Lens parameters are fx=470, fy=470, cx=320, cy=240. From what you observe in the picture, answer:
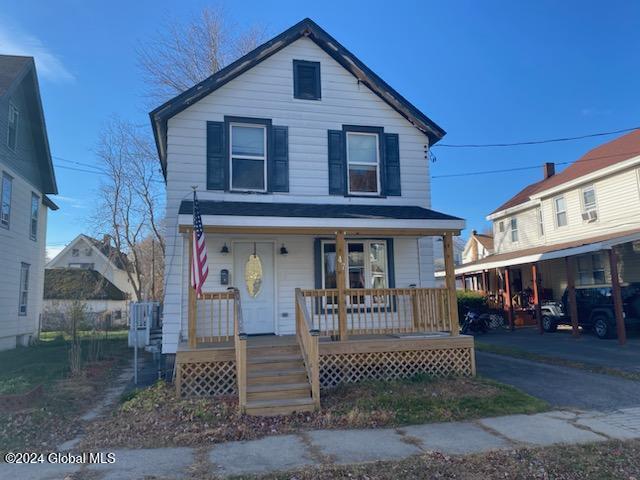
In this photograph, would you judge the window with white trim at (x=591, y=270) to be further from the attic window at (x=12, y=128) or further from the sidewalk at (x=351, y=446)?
the attic window at (x=12, y=128)

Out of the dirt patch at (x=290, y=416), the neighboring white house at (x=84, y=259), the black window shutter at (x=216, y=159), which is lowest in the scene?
the dirt patch at (x=290, y=416)

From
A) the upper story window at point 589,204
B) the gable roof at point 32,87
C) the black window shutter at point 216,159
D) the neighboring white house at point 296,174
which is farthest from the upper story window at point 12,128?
the upper story window at point 589,204

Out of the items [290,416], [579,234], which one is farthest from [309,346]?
[579,234]

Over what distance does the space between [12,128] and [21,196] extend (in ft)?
7.42

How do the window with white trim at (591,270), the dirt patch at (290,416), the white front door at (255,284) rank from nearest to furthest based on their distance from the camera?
the dirt patch at (290,416) → the white front door at (255,284) → the window with white trim at (591,270)

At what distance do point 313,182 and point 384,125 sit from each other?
7.88 feet

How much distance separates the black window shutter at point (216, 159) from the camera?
34.4 ft

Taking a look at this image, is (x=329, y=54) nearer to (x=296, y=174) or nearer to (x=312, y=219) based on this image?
(x=296, y=174)

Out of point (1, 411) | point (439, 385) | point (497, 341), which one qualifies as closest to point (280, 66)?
point (439, 385)

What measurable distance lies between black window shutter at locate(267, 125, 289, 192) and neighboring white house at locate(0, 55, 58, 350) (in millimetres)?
9020

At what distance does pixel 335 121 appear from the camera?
11.5m

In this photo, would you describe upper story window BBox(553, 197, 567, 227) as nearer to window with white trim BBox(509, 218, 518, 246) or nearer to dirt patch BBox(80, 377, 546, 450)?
window with white trim BBox(509, 218, 518, 246)

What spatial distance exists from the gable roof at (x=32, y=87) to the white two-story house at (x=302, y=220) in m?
7.11

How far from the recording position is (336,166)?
1128cm
